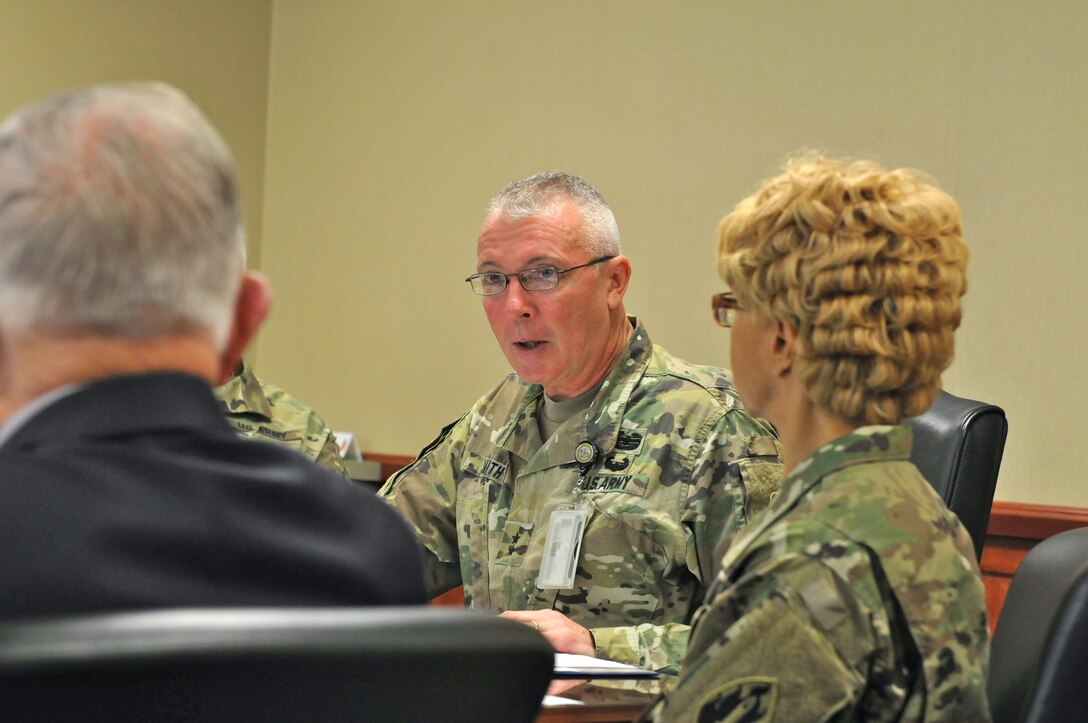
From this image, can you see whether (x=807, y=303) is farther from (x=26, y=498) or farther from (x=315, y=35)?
(x=315, y=35)

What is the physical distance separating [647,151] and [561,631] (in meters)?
2.20

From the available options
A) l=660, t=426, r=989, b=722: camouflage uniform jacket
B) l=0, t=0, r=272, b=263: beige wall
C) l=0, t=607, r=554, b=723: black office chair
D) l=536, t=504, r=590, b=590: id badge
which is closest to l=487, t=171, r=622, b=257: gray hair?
l=536, t=504, r=590, b=590: id badge

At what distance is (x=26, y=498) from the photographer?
2.49ft

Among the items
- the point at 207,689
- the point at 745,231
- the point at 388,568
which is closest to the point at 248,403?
the point at 745,231

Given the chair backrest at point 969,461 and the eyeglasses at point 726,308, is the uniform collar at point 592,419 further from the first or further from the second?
the eyeglasses at point 726,308

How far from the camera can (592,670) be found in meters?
1.72

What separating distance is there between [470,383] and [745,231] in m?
3.00

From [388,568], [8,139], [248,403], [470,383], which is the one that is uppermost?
[8,139]

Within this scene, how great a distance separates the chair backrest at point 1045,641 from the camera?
138 centimetres

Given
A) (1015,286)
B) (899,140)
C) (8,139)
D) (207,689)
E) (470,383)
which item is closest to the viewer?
(207,689)

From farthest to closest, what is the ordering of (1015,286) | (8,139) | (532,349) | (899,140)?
(899,140), (1015,286), (532,349), (8,139)

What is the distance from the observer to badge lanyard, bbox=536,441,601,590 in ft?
7.54

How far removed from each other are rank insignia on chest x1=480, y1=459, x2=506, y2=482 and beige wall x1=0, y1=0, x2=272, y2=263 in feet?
8.41

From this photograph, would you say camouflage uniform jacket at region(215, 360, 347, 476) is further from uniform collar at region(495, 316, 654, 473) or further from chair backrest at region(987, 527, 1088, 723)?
chair backrest at region(987, 527, 1088, 723)
